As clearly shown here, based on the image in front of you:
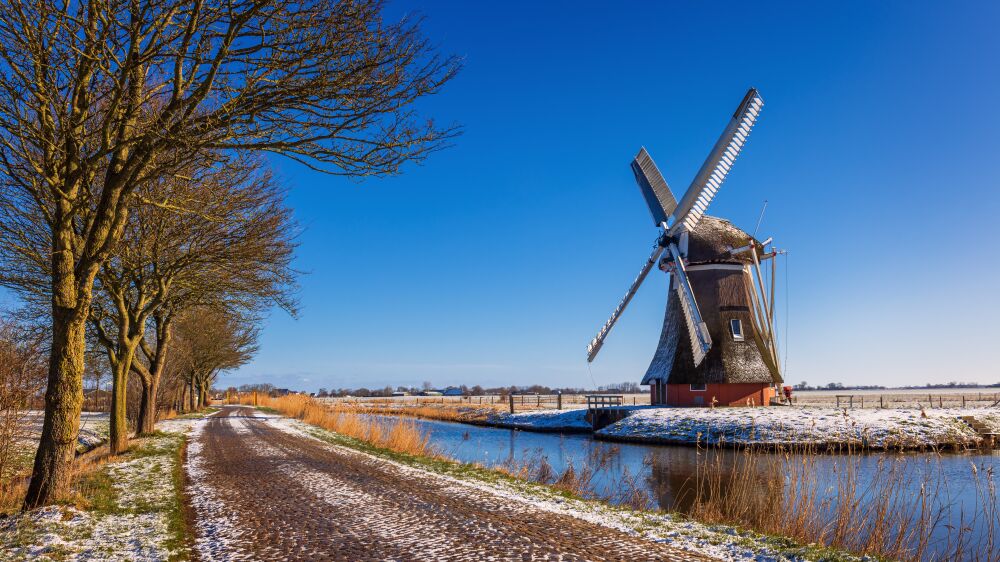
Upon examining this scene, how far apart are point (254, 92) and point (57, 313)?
12.5ft

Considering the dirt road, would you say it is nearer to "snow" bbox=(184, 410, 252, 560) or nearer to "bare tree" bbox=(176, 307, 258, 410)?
"snow" bbox=(184, 410, 252, 560)

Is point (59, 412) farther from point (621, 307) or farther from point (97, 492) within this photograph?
point (621, 307)

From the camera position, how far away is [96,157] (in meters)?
7.40

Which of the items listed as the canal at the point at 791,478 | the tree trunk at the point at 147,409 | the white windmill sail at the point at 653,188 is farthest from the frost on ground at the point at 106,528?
the white windmill sail at the point at 653,188

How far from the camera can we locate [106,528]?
6957 millimetres

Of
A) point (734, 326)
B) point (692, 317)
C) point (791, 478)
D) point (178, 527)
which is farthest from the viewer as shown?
point (734, 326)

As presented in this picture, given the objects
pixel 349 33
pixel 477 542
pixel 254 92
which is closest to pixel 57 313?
pixel 254 92

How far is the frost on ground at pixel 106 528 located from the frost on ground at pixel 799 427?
17.0 m

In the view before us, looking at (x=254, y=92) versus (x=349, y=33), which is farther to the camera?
(x=254, y=92)

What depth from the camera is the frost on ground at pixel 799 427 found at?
71.8 ft

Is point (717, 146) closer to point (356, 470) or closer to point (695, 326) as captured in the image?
point (695, 326)

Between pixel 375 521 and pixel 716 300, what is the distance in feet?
90.9

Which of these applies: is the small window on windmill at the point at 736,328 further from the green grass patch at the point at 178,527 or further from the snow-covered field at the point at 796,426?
the green grass patch at the point at 178,527

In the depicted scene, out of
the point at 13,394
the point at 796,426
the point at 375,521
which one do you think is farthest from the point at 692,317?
the point at 13,394
